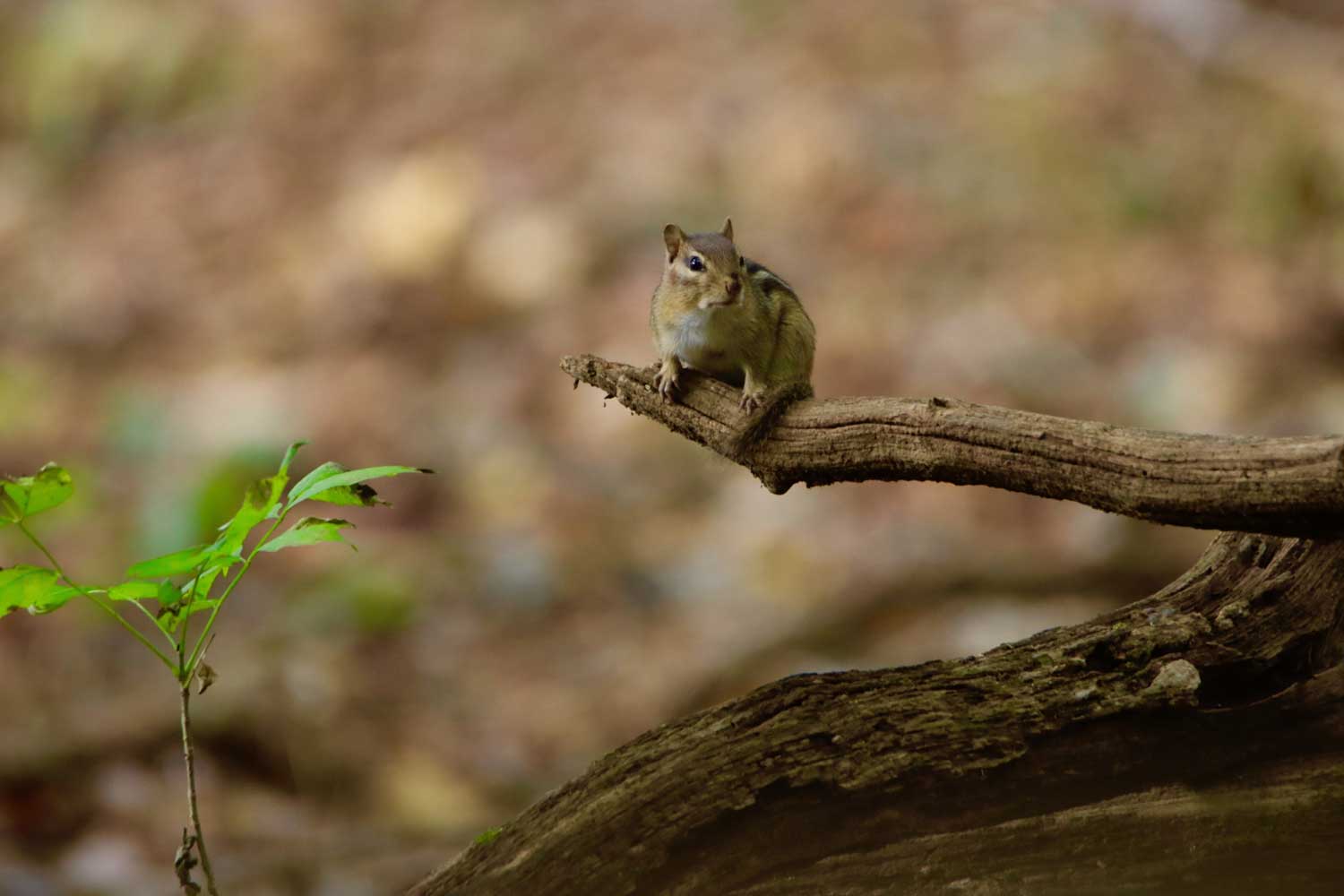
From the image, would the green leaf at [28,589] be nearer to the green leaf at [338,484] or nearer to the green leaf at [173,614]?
the green leaf at [173,614]

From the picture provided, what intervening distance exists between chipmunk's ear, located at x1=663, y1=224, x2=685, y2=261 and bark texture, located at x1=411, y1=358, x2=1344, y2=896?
4.13ft

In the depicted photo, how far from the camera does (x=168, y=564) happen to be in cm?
234

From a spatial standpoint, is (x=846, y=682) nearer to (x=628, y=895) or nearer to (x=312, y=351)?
(x=628, y=895)

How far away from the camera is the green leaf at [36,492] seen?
2.34m

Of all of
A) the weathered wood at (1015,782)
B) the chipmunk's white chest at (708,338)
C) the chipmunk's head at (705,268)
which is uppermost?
the chipmunk's head at (705,268)

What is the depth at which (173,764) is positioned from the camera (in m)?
6.25

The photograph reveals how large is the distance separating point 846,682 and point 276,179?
8.45 metres

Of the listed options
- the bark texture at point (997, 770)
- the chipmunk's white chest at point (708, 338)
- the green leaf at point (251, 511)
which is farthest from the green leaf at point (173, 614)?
the chipmunk's white chest at point (708, 338)

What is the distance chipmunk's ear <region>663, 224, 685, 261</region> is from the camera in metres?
3.88

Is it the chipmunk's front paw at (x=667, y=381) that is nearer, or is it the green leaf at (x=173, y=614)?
the green leaf at (x=173, y=614)

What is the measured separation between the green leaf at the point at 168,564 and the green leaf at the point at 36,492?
0.18 m

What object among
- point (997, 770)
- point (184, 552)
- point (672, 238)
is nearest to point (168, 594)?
point (184, 552)

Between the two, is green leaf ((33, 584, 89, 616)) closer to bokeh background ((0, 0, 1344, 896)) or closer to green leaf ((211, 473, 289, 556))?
green leaf ((211, 473, 289, 556))

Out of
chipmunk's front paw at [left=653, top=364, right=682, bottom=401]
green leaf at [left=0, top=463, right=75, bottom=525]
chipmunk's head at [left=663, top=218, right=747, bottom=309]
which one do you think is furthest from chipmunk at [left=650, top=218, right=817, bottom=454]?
green leaf at [left=0, top=463, right=75, bottom=525]
